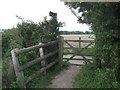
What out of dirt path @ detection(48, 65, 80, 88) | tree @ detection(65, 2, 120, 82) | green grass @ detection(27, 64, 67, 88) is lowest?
dirt path @ detection(48, 65, 80, 88)

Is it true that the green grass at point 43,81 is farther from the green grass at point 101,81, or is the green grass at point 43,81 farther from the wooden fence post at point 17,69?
the green grass at point 101,81

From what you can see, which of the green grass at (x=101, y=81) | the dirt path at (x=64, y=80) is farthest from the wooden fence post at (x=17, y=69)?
the green grass at (x=101, y=81)

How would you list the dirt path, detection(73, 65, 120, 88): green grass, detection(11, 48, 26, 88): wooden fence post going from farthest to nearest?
1. the dirt path
2. detection(73, 65, 120, 88): green grass
3. detection(11, 48, 26, 88): wooden fence post

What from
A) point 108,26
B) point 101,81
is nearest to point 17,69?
point 101,81

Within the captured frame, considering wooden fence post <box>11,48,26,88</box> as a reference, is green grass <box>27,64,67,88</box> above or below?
below

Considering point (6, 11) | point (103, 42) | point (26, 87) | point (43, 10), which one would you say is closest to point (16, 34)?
point (6, 11)

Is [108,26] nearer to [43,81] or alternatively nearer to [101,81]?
[101,81]

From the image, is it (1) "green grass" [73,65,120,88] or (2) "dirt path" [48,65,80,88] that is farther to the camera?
(2) "dirt path" [48,65,80,88]

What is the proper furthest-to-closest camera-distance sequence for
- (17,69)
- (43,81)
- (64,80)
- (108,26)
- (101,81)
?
(64,80)
(43,81)
(101,81)
(108,26)
(17,69)

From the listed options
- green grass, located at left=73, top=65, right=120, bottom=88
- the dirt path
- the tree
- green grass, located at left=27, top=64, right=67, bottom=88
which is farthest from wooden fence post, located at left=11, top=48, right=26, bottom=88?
the tree

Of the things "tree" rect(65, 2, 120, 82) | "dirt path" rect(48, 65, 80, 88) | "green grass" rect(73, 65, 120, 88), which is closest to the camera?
"tree" rect(65, 2, 120, 82)

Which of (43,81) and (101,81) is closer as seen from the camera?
(101,81)

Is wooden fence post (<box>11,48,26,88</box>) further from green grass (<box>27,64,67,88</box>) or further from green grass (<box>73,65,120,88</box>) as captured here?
green grass (<box>73,65,120,88</box>)

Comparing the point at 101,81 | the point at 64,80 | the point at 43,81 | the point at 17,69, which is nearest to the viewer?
the point at 17,69
